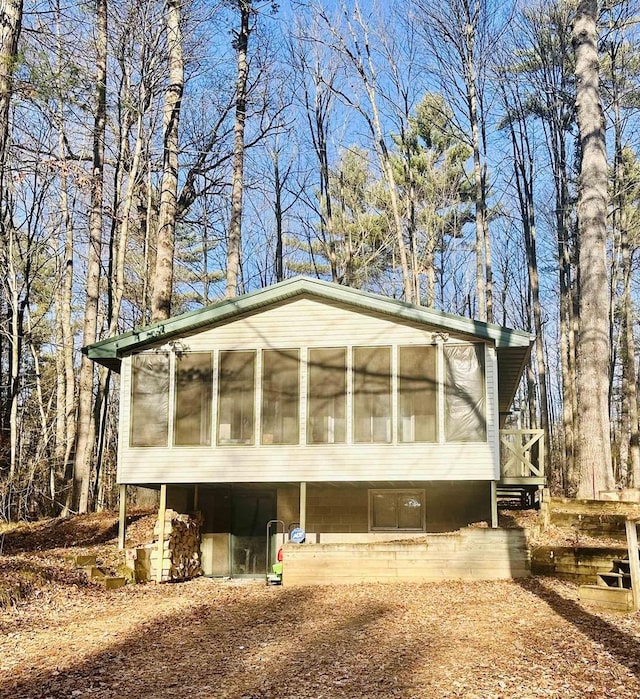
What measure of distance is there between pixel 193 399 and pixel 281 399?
152 cm

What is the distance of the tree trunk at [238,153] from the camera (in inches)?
776

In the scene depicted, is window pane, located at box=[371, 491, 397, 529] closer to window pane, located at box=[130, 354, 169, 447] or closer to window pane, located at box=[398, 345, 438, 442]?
window pane, located at box=[398, 345, 438, 442]

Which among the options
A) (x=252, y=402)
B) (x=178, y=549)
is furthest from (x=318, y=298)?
(x=178, y=549)

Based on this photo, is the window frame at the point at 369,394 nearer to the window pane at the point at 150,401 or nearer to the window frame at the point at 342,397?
the window frame at the point at 342,397

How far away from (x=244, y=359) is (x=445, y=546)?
4.52m

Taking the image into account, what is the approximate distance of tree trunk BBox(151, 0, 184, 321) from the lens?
15672 mm

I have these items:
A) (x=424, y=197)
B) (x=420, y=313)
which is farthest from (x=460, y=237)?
(x=420, y=313)

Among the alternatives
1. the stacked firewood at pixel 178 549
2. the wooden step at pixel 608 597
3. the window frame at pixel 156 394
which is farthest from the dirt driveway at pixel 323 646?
the window frame at pixel 156 394

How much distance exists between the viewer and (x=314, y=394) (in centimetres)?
1254

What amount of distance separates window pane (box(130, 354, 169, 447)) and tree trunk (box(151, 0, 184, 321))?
9.25 ft

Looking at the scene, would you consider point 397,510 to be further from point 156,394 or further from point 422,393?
point 156,394

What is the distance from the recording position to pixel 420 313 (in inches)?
480

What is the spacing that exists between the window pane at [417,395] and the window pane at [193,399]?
3272 mm

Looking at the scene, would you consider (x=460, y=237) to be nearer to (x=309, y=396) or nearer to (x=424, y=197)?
(x=424, y=197)
